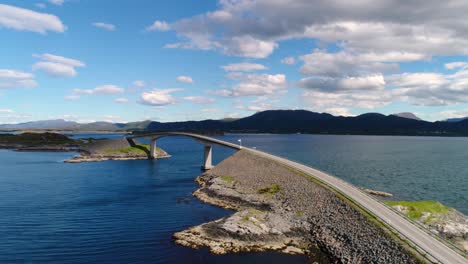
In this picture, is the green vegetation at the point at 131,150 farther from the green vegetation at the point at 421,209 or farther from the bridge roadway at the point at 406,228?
the green vegetation at the point at 421,209

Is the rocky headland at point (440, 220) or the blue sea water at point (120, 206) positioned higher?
the rocky headland at point (440, 220)

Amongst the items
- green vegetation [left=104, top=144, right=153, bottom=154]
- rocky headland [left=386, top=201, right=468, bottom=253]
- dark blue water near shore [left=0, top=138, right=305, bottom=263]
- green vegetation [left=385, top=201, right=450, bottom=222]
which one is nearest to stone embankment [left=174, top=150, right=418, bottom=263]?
dark blue water near shore [left=0, top=138, right=305, bottom=263]

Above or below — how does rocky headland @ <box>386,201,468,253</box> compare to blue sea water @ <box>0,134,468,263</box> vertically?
above

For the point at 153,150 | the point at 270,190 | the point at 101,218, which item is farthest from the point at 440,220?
the point at 153,150

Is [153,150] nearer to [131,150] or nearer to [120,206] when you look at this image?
[131,150]

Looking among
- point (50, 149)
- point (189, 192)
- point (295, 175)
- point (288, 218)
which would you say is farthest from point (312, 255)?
point (50, 149)

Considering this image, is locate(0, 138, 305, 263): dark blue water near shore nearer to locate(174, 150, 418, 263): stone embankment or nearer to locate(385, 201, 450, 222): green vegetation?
locate(174, 150, 418, 263): stone embankment

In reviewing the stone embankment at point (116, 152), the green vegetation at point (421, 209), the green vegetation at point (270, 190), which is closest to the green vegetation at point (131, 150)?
the stone embankment at point (116, 152)

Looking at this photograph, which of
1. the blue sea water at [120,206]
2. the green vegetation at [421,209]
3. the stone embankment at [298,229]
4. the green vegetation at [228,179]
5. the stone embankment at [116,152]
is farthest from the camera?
the stone embankment at [116,152]

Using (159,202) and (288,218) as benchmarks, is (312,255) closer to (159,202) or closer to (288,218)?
(288,218)
